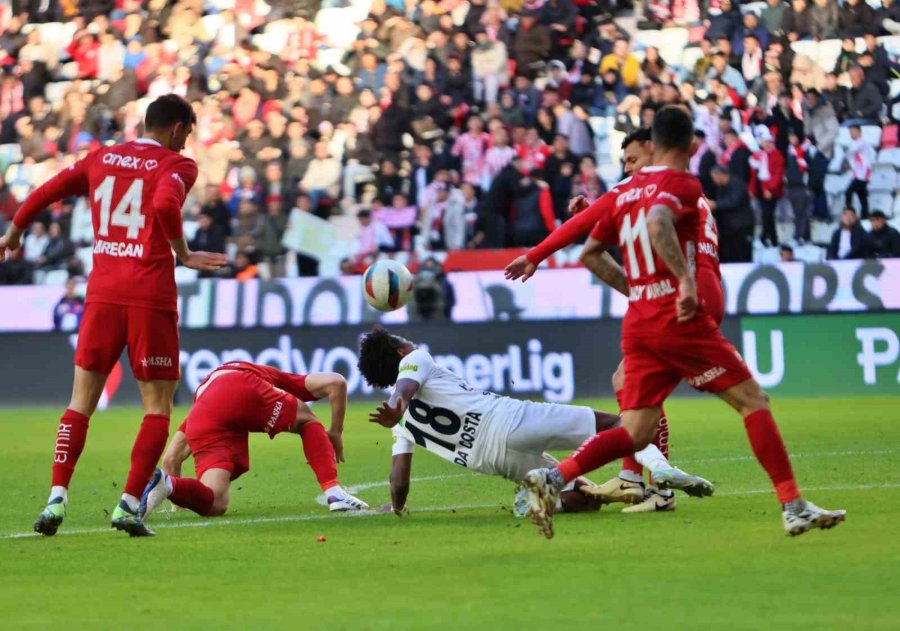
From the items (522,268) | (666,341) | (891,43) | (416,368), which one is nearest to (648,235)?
(666,341)

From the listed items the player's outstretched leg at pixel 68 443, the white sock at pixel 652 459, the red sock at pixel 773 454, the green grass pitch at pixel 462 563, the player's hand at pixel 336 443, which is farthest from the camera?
the player's hand at pixel 336 443

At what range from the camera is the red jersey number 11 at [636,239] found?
25.0ft

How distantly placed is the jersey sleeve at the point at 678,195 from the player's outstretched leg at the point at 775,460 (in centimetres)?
86

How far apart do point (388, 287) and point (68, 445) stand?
130 inches

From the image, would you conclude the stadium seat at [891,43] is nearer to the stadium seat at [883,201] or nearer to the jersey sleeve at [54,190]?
the stadium seat at [883,201]

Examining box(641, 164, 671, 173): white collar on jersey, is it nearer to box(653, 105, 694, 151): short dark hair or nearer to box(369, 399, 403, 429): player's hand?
box(653, 105, 694, 151): short dark hair

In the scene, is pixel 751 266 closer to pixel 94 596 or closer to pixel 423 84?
pixel 423 84

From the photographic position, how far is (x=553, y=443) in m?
9.37

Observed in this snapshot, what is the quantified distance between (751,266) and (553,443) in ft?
36.5

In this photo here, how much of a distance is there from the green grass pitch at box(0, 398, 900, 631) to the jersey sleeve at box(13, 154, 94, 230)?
5.74ft

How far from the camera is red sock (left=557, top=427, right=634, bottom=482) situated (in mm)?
7645

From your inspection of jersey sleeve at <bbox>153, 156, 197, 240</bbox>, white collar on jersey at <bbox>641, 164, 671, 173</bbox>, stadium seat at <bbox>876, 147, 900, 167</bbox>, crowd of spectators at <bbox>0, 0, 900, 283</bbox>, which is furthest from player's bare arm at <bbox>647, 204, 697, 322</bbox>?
stadium seat at <bbox>876, 147, 900, 167</bbox>

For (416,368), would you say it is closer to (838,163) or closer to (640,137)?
(640,137)

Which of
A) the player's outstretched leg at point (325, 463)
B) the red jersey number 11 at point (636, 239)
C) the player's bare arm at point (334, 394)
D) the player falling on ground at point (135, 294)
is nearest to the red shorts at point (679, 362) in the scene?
the red jersey number 11 at point (636, 239)
